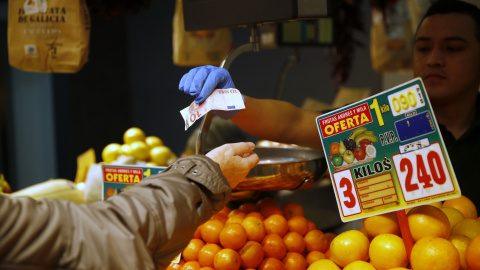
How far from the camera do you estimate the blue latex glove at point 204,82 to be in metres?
1.41

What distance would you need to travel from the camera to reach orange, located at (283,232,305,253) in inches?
61.2

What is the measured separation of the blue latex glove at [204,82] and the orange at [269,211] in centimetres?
52

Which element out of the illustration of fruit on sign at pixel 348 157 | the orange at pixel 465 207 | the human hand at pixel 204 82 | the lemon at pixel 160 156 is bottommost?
the orange at pixel 465 207

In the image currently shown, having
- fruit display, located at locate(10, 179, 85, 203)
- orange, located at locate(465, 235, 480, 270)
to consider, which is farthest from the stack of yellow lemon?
orange, located at locate(465, 235, 480, 270)

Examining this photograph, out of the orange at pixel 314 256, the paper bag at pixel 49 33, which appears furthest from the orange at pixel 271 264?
the paper bag at pixel 49 33

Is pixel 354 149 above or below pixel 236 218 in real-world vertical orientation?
above

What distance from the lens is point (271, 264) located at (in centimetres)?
146

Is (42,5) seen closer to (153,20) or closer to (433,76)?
(433,76)

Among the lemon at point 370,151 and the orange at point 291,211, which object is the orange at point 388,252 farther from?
the orange at point 291,211

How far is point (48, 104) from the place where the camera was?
16.1 feet

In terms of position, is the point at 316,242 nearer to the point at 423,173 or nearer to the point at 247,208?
the point at 247,208

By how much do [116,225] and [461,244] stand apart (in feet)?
2.98

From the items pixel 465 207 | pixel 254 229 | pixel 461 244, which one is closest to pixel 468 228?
pixel 461 244

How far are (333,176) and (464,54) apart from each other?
118 centimetres
